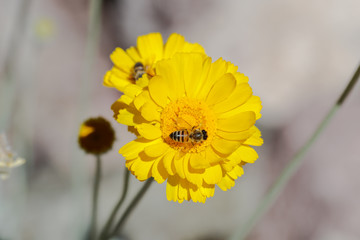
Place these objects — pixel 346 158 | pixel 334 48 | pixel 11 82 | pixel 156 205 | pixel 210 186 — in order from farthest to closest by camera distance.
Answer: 1. pixel 334 48
2. pixel 346 158
3. pixel 156 205
4. pixel 11 82
5. pixel 210 186

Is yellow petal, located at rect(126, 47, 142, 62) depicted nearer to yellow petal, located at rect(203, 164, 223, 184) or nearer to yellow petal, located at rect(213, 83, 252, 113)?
yellow petal, located at rect(213, 83, 252, 113)

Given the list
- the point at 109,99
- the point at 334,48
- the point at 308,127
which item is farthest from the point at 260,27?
the point at 109,99

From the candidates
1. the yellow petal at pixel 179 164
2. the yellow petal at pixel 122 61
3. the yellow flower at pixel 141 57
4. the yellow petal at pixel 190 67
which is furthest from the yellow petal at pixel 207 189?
the yellow petal at pixel 122 61

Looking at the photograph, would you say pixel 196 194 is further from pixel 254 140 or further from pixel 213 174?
pixel 254 140

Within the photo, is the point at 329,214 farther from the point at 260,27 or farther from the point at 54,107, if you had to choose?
the point at 54,107

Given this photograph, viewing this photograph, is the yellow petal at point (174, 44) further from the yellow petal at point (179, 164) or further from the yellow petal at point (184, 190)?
the yellow petal at point (184, 190)

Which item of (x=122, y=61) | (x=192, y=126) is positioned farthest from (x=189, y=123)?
(x=122, y=61)
